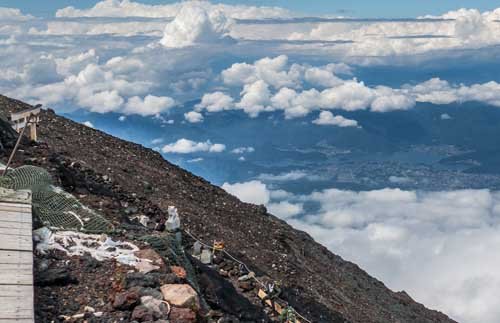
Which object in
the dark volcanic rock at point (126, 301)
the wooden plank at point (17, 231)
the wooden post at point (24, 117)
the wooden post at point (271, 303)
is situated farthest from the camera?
the wooden post at point (271, 303)

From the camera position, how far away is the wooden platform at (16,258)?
303 inches

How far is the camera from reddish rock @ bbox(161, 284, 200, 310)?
8772mm

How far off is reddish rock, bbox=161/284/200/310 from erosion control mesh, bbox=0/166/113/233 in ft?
8.05

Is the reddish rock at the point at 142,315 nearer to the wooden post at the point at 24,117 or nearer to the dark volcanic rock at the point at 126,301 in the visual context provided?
the dark volcanic rock at the point at 126,301

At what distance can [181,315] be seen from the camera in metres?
8.49

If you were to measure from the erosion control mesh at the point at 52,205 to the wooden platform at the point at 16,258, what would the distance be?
37 cm

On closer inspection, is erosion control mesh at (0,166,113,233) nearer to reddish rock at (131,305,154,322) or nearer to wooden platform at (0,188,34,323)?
wooden platform at (0,188,34,323)

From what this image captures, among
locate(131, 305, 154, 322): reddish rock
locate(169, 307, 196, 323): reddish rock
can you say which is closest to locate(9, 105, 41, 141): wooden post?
locate(131, 305, 154, 322): reddish rock

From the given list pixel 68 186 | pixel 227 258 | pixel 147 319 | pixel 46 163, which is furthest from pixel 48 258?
pixel 227 258

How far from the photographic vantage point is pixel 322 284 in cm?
2445

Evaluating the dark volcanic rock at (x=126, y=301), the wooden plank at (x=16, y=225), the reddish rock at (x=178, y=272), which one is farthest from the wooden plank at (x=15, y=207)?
the dark volcanic rock at (x=126, y=301)

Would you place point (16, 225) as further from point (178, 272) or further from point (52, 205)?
point (178, 272)

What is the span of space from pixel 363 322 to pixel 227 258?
7836 millimetres

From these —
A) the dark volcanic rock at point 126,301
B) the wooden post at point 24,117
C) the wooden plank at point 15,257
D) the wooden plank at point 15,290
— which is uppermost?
the wooden post at point 24,117
